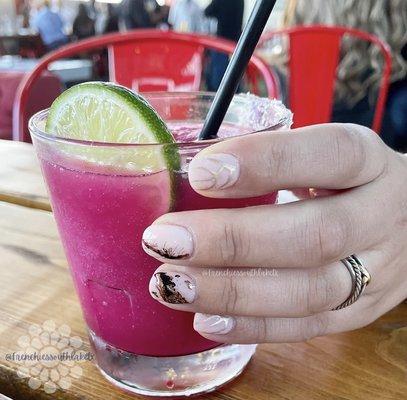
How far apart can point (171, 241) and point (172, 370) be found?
6.3 inches

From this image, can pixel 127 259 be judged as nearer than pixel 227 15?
Yes

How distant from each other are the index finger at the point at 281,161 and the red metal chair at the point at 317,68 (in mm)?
1370

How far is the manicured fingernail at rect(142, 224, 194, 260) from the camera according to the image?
393 millimetres

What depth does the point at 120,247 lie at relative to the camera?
1.47 feet

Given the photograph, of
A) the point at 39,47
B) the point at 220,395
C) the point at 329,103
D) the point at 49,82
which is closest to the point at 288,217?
the point at 220,395

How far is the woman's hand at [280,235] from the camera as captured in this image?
0.39 metres

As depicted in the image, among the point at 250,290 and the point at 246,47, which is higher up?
the point at 246,47

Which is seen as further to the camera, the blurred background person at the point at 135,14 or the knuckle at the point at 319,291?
the blurred background person at the point at 135,14

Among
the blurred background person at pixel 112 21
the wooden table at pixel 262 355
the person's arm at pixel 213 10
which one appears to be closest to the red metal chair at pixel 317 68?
the wooden table at pixel 262 355

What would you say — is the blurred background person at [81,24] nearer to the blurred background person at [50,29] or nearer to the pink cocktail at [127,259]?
the blurred background person at [50,29]

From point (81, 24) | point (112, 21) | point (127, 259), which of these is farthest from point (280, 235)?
point (81, 24)

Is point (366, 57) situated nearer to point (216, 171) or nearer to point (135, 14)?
point (216, 171)

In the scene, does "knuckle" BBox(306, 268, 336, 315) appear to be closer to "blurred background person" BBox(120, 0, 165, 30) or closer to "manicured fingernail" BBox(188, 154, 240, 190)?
"manicured fingernail" BBox(188, 154, 240, 190)

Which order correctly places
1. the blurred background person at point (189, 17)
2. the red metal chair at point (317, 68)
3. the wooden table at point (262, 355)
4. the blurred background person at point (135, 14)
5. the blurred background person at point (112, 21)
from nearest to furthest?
1. the wooden table at point (262, 355)
2. the red metal chair at point (317, 68)
3. the blurred background person at point (189, 17)
4. the blurred background person at point (135, 14)
5. the blurred background person at point (112, 21)
